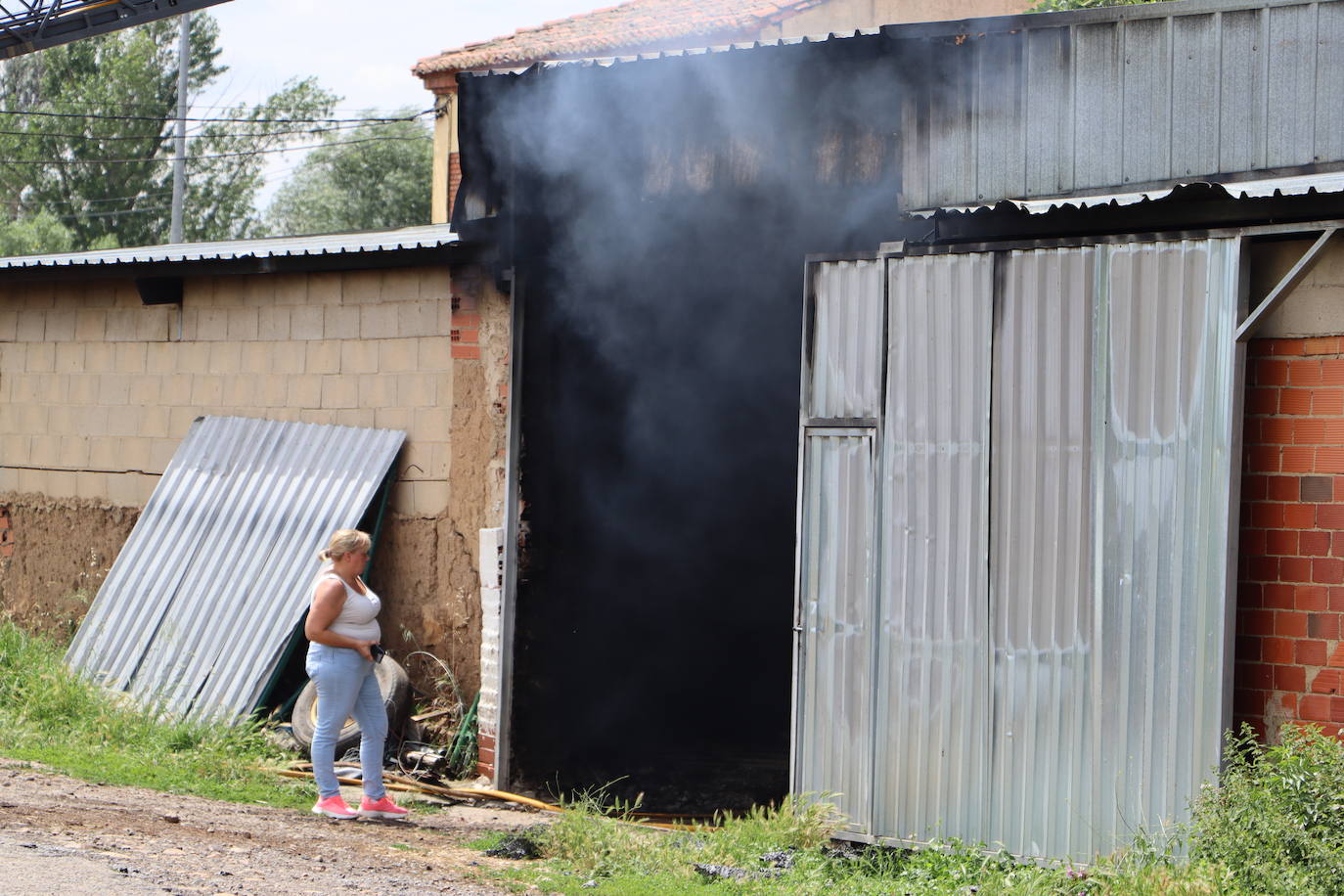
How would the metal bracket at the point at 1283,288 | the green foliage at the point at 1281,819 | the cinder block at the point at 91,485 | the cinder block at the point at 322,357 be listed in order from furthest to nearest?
the cinder block at the point at 91,485, the cinder block at the point at 322,357, the metal bracket at the point at 1283,288, the green foliage at the point at 1281,819

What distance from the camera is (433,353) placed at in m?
8.41

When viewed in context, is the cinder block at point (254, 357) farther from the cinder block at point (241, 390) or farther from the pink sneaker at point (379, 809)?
the pink sneaker at point (379, 809)

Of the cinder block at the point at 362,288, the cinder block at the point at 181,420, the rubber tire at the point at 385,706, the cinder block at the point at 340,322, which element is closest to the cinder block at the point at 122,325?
the cinder block at the point at 181,420

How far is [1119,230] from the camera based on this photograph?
19.7ft

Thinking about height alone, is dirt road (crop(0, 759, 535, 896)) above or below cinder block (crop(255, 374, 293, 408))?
below

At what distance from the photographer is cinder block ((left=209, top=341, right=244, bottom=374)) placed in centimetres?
935

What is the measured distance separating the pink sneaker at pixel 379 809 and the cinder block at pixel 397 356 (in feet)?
9.13

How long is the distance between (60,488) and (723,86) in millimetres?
6071

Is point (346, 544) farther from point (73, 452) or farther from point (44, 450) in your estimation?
point (44, 450)

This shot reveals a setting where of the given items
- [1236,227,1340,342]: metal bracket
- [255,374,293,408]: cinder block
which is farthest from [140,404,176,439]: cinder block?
[1236,227,1340,342]: metal bracket

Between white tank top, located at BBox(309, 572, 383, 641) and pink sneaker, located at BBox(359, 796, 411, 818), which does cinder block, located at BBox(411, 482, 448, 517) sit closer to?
white tank top, located at BBox(309, 572, 383, 641)

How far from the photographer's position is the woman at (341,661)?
22.1ft

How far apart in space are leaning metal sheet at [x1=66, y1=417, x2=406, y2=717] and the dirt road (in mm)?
1312

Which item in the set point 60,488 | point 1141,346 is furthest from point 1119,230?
point 60,488
